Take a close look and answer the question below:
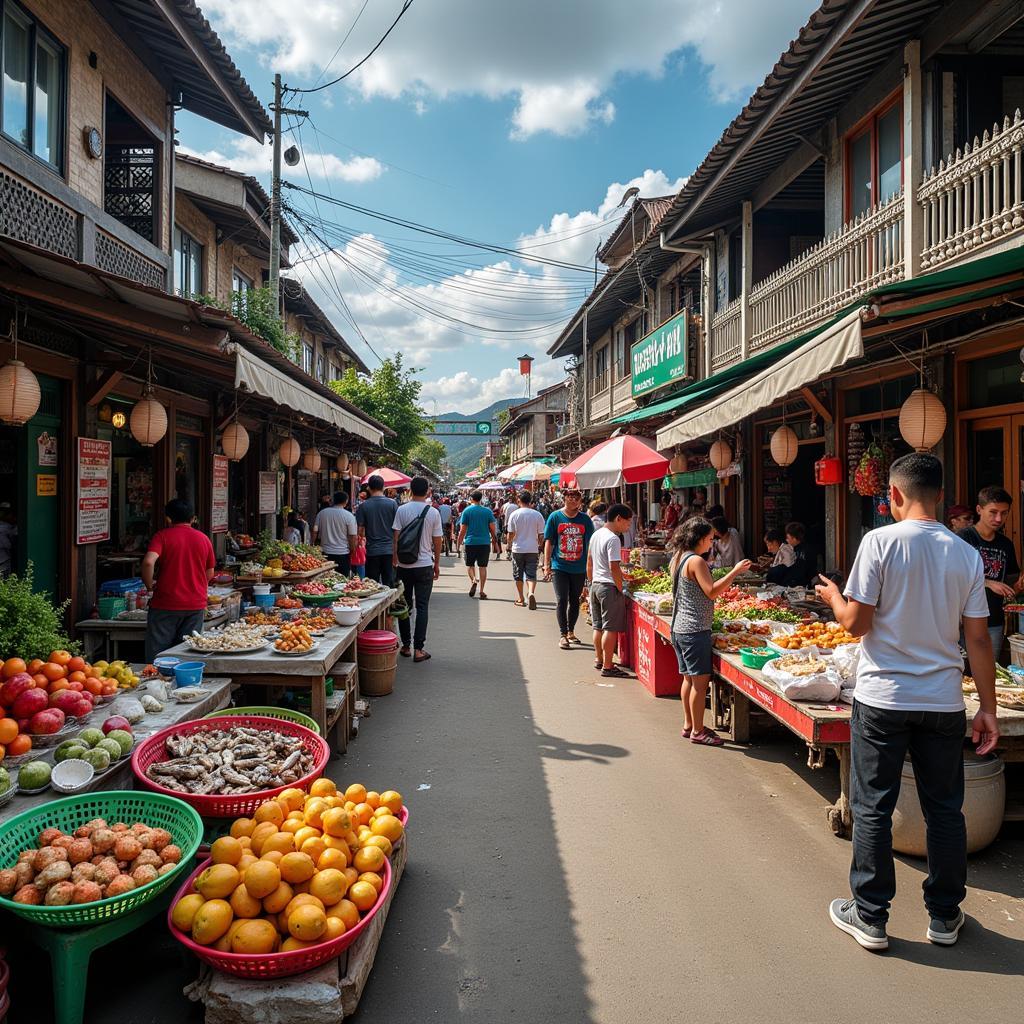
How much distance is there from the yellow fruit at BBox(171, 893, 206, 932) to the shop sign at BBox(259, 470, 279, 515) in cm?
1041

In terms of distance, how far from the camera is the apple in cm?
368

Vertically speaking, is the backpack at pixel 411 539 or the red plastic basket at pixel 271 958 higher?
the backpack at pixel 411 539

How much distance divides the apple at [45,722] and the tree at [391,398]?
2148 cm

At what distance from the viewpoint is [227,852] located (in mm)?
2992

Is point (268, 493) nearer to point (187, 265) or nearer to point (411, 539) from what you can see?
point (411, 539)

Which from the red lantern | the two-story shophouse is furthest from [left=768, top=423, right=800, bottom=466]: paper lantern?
the two-story shophouse

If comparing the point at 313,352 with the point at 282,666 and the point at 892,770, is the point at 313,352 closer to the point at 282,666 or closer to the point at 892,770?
the point at 282,666

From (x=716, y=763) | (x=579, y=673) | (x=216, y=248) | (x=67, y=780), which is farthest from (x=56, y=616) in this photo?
(x=216, y=248)

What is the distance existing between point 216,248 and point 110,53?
284 inches

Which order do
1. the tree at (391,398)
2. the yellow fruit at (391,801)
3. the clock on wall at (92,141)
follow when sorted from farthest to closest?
1. the tree at (391,398)
2. the clock on wall at (92,141)
3. the yellow fruit at (391,801)

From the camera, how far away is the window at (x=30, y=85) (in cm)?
676

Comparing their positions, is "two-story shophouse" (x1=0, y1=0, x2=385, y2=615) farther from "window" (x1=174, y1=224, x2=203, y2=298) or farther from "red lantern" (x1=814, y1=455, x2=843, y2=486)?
"red lantern" (x1=814, y1=455, x2=843, y2=486)

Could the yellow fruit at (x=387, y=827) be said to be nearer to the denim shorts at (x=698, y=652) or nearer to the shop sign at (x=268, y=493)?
the denim shorts at (x=698, y=652)

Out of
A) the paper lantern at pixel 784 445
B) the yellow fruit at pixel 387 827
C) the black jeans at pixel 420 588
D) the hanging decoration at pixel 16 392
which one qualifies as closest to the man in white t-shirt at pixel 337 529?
the black jeans at pixel 420 588
